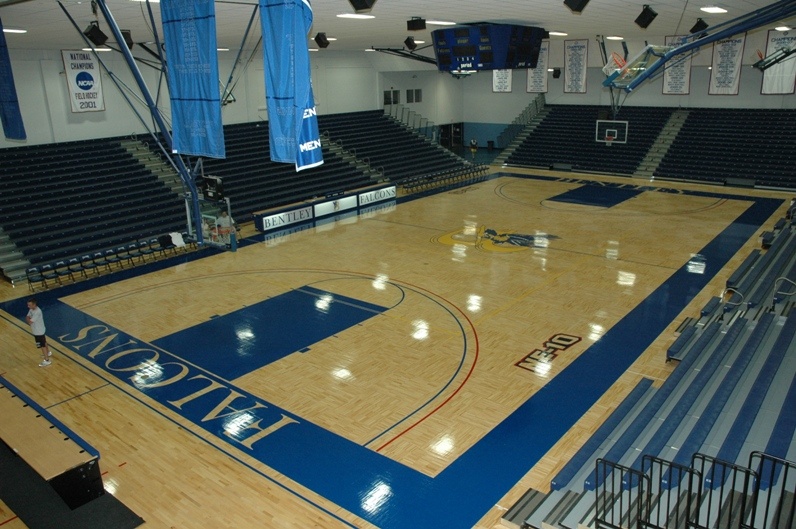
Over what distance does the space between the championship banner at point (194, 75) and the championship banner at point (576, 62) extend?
74.1 ft

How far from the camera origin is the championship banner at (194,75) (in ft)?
35.0

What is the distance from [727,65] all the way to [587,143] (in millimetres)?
8342

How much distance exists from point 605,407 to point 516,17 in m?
10.9

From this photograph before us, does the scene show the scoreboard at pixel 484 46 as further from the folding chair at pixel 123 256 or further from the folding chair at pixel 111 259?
the folding chair at pixel 111 259

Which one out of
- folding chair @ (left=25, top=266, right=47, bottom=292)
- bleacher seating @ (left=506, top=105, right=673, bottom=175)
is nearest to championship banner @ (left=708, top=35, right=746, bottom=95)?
bleacher seating @ (left=506, top=105, right=673, bottom=175)

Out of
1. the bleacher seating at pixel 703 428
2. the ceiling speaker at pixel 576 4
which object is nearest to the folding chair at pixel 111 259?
the ceiling speaker at pixel 576 4

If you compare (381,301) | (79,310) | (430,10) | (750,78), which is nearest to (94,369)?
(79,310)

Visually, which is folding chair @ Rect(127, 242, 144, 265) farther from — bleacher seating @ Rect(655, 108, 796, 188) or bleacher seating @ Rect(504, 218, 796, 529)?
bleacher seating @ Rect(655, 108, 796, 188)

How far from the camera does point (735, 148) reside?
3083cm

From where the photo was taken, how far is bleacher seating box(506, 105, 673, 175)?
33.6 meters

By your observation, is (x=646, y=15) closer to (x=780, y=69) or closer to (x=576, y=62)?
(x=576, y=62)

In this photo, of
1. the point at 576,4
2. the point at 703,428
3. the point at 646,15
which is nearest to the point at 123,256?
the point at 576,4

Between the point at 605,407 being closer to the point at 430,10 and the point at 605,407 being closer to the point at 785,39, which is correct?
the point at 430,10

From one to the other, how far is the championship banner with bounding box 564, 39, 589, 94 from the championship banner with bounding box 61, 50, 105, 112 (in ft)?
68.1
